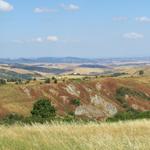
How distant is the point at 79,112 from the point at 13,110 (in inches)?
668

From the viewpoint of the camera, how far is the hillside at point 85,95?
11356cm

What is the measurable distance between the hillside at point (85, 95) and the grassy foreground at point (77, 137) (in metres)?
89.7

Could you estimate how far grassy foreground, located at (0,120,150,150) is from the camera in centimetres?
1040

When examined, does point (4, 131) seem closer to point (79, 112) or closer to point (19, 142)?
point (19, 142)

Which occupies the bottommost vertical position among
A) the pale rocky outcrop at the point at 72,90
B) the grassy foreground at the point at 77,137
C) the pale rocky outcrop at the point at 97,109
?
the pale rocky outcrop at the point at 97,109

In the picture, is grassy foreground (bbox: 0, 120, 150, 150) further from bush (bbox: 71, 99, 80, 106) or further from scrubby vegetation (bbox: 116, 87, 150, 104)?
scrubby vegetation (bbox: 116, 87, 150, 104)

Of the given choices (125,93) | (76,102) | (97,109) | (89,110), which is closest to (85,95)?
(76,102)

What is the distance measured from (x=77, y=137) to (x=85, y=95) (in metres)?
125

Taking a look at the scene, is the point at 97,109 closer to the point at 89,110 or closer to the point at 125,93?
the point at 89,110

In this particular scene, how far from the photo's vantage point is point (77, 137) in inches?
472

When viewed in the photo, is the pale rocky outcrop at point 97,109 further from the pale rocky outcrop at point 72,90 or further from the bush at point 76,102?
the pale rocky outcrop at point 72,90

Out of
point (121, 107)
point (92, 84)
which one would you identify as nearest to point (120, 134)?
point (121, 107)

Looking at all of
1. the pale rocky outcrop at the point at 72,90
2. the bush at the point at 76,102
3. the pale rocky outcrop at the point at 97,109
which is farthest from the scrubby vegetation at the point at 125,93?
the bush at the point at 76,102

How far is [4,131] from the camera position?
13.5 metres
